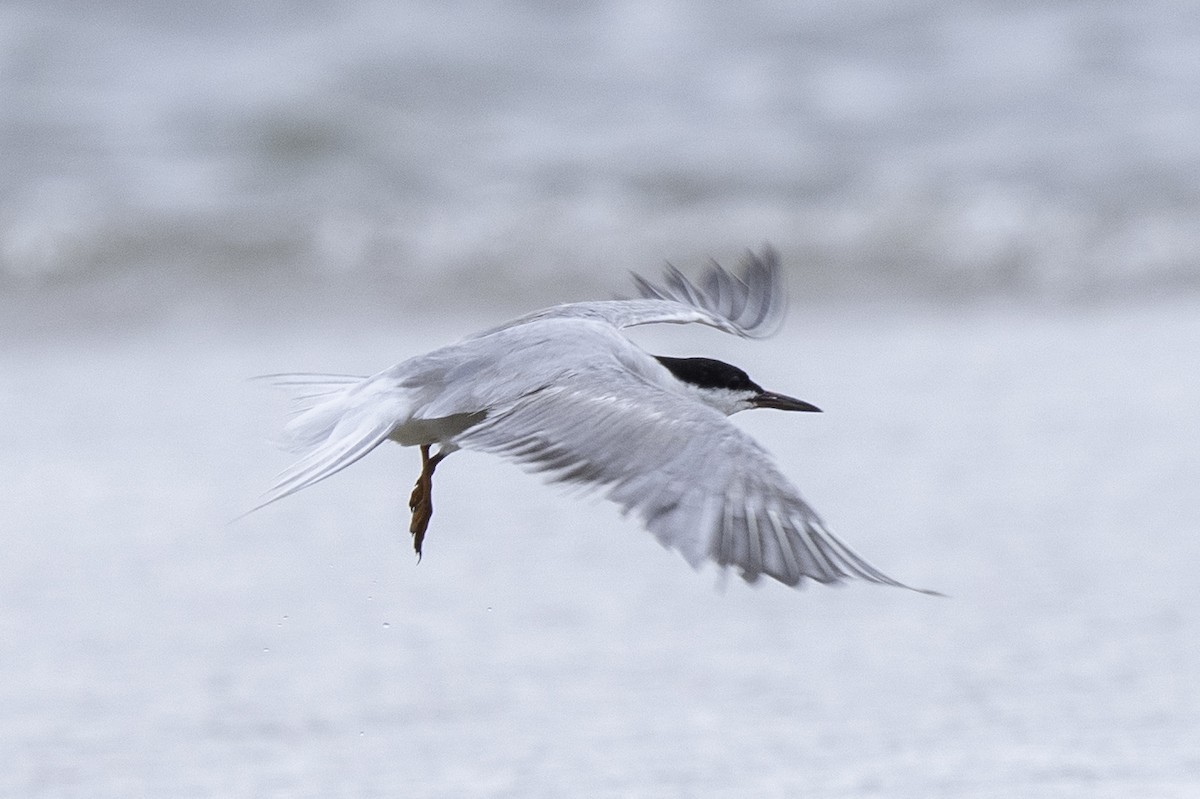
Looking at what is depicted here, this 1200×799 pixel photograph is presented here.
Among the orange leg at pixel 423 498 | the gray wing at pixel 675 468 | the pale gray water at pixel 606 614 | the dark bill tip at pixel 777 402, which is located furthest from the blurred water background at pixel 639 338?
the gray wing at pixel 675 468

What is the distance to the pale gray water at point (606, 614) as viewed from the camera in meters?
3.51

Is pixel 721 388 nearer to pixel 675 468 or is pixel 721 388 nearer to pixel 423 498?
pixel 423 498

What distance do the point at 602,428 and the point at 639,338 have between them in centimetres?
330

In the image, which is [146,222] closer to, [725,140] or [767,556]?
[725,140]

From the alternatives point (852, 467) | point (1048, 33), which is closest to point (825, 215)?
point (1048, 33)

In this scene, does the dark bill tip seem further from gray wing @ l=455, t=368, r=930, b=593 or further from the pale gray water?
gray wing @ l=455, t=368, r=930, b=593

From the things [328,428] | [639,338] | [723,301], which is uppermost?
[639,338]

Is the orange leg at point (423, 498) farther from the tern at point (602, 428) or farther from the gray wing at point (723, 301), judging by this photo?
the gray wing at point (723, 301)

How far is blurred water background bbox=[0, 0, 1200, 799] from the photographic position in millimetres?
3660

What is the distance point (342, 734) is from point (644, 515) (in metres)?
0.97

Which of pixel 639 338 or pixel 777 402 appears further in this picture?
pixel 639 338

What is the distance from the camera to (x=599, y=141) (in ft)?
29.8

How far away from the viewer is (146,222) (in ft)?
26.3

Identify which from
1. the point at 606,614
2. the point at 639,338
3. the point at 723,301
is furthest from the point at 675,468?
the point at 639,338
